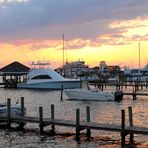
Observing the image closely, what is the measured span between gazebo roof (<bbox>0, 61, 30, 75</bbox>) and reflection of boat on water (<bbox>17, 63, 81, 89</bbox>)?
16.2 m

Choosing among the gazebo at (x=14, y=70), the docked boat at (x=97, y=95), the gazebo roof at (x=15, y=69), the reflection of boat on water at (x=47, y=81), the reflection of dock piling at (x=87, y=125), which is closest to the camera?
the reflection of dock piling at (x=87, y=125)

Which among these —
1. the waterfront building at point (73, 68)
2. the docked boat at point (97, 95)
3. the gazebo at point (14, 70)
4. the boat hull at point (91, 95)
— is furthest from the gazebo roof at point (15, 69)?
the docked boat at point (97, 95)

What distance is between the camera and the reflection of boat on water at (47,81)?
273 ft

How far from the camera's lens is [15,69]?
107438 mm

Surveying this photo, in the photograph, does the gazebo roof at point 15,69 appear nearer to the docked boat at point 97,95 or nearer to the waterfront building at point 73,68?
the waterfront building at point 73,68

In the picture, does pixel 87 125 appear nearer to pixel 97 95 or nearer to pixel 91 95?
pixel 97 95

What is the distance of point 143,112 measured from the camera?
→ 144ft

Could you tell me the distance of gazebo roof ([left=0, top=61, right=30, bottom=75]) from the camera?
10612 centimetres

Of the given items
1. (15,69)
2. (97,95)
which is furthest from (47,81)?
(97,95)

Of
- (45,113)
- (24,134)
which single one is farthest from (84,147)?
(45,113)

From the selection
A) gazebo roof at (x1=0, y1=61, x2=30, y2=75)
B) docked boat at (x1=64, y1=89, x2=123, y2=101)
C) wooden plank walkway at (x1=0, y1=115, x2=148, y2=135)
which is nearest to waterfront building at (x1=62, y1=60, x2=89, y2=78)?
gazebo roof at (x1=0, y1=61, x2=30, y2=75)

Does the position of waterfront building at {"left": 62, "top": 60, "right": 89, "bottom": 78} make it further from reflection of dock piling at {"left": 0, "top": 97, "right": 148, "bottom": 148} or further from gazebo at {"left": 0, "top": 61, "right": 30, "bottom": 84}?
reflection of dock piling at {"left": 0, "top": 97, "right": 148, "bottom": 148}

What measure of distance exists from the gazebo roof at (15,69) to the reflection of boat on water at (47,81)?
16205mm

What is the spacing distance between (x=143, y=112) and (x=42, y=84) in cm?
4423
